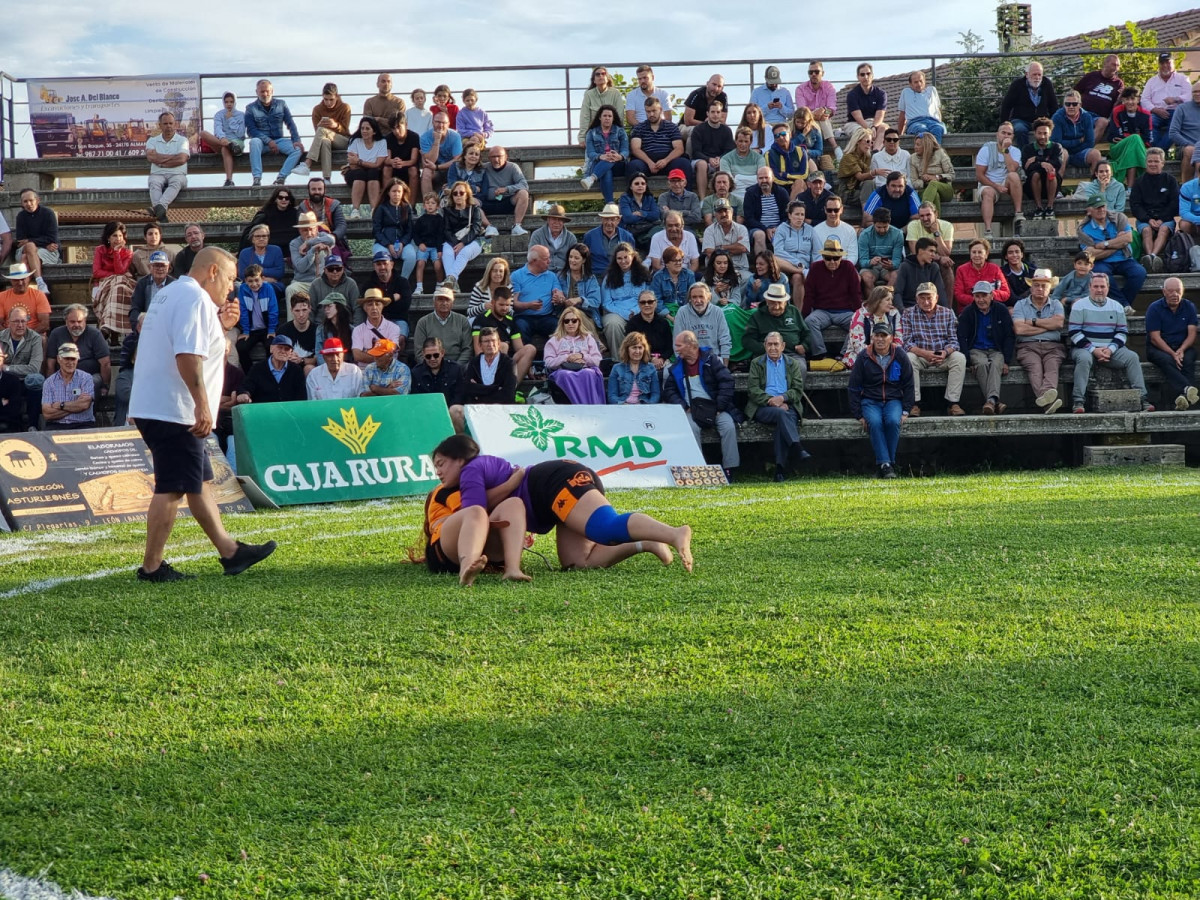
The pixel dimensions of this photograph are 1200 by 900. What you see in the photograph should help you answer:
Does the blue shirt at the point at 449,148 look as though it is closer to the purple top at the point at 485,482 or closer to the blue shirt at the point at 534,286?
the blue shirt at the point at 534,286

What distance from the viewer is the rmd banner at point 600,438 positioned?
12.5 metres

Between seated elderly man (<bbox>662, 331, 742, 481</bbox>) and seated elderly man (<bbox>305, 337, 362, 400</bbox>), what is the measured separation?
336cm

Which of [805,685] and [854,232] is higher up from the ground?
[854,232]

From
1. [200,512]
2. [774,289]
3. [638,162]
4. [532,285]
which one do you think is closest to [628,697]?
[200,512]

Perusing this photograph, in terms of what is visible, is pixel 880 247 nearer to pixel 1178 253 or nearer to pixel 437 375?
pixel 1178 253

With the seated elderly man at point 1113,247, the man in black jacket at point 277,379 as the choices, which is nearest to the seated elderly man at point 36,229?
the man in black jacket at point 277,379

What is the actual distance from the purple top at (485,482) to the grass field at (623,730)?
1.34ft

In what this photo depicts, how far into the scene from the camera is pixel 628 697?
15.1 ft

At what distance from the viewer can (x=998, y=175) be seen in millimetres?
18516

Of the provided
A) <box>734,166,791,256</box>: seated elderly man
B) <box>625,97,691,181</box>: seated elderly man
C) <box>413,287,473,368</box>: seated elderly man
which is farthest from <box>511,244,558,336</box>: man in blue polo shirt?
<box>625,97,691,181</box>: seated elderly man

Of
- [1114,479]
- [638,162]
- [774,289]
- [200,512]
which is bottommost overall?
[1114,479]

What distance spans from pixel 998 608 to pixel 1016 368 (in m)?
9.57

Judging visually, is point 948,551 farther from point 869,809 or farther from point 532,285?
point 532,285

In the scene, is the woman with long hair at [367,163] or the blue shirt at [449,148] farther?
the blue shirt at [449,148]
